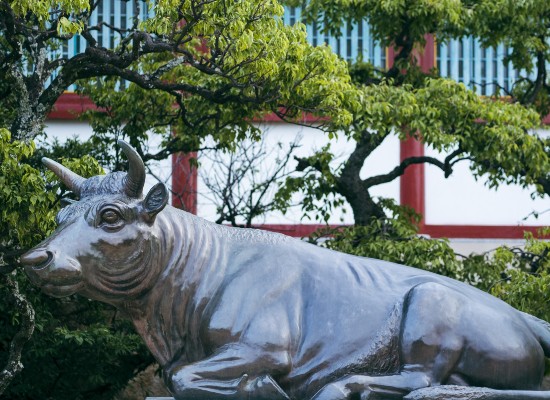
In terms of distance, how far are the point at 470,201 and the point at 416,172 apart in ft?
2.25

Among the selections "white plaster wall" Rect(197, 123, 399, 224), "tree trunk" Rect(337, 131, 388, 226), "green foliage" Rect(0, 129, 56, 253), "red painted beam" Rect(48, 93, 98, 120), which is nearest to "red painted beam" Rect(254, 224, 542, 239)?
"white plaster wall" Rect(197, 123, 399, 224)

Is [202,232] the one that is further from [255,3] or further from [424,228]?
[424,228]

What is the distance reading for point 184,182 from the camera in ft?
44.8

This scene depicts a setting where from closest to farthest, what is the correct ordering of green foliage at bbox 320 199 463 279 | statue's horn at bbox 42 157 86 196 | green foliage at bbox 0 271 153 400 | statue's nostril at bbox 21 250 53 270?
statue's nostril at bbox 21 250 53 270 < statue's horn at bbox 42 157 86 196 < green foliage at bbox 320 199 463 279 < green foliage at bbox 0 271 153 400

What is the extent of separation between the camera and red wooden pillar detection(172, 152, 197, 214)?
1348 cm

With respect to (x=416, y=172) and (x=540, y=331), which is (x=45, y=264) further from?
(x=416, y=172)

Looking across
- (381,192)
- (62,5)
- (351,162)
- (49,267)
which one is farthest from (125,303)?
(381,192)

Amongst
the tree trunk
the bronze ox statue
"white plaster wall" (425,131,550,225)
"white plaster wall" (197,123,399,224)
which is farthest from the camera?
"white plaster wall" (425,131,550,225)

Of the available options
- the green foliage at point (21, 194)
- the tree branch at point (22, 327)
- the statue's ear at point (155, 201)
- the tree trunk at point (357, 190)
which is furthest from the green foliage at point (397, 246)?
the statue's ear at point (155, 201)

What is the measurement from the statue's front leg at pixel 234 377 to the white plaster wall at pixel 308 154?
859 centimetres

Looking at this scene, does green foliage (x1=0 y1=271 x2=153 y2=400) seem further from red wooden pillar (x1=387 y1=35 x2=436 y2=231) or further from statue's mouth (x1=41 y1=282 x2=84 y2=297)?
statue's mouth (x1=41 y1=282 x2=84 y2=297)

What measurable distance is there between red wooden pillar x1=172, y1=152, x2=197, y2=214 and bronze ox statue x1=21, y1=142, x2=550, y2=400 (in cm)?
833

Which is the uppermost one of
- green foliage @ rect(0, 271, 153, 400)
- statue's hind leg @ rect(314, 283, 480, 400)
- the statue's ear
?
the statue's ear

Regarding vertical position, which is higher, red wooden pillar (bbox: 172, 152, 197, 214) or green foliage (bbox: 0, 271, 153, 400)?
red wooden pillar (bbox: 172, 152, 197, 214)
